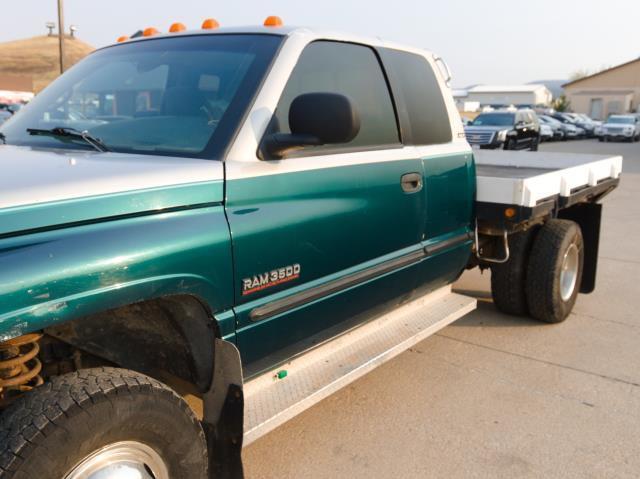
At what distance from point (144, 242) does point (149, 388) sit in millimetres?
471

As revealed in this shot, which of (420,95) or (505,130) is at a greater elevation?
(420,95)

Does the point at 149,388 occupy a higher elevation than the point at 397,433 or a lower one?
higher

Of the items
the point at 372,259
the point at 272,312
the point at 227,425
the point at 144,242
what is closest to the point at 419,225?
the point at 372,259

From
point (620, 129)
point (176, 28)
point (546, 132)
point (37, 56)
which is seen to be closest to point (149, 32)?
point (176, 28)

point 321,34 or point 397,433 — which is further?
point 397,433

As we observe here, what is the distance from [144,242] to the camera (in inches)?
78.3

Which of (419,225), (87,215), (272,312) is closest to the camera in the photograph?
(87,215)

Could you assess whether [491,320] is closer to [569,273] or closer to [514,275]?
[514,275]

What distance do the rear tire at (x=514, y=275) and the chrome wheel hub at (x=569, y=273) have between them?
1.15 feet

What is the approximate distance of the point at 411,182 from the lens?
3.26m

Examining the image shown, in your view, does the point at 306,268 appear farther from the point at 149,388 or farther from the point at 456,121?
the point at 456,121

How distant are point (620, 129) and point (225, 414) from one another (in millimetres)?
39974

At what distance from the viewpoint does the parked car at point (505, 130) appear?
21062 millimetres

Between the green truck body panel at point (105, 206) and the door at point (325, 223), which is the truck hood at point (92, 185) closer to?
the green truck body panel at point (105, 206)
